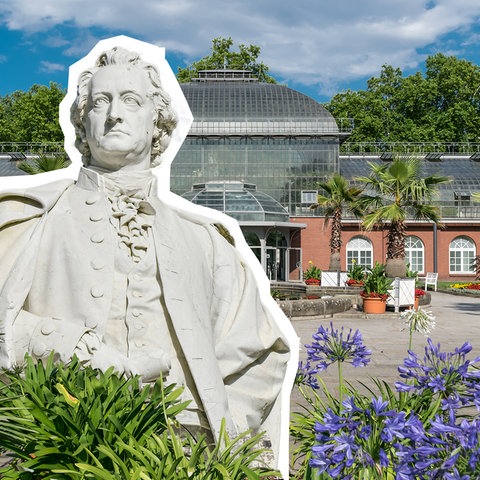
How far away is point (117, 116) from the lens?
2133 mm

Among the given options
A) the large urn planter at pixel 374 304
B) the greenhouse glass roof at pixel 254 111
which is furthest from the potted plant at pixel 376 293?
the greenhouse glass roof at pixel 254 111

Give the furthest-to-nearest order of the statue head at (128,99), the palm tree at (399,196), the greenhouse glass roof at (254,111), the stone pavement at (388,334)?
1. the greenhouse glass roof at (254,111)
2. the palm tree at (399,196)
3. the stone pavement at (388,334)
4. the statue head at (128,99)

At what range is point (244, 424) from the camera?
83.1 inches

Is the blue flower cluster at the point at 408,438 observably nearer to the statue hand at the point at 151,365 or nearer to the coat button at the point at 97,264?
the statue hand at the point at 151,365

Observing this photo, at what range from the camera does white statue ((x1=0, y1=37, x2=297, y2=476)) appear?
198 cm

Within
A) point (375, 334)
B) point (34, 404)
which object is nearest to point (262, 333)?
point (34, 404)

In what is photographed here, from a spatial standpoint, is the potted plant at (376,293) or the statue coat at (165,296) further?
the potted plant at (376,293)

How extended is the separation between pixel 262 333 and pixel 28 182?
968 millimetres

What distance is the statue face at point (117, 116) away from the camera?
2146 mm

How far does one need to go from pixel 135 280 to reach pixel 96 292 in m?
0.13

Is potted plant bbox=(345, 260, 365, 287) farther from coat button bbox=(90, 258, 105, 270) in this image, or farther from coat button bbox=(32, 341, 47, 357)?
coat button bbox=(32, 341, 47, 357)

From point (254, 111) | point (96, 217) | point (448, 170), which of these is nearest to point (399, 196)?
point (254, 111)

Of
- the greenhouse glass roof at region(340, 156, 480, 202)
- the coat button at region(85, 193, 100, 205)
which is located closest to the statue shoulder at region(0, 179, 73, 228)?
the coat button at region(85, 193, 100, 205)

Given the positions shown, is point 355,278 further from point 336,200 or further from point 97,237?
point 97,237
